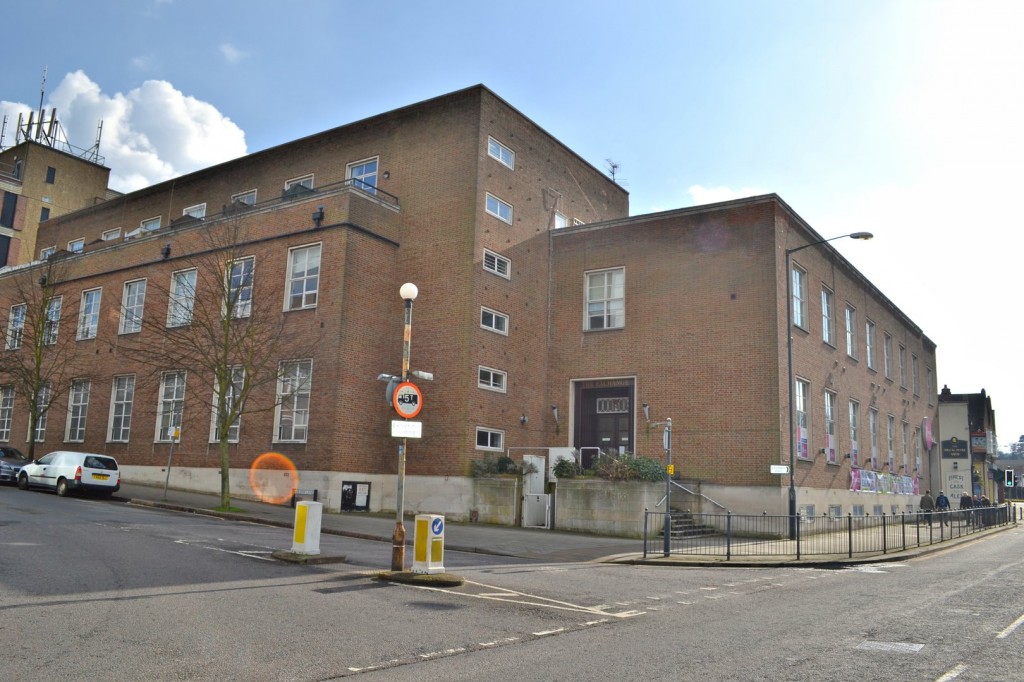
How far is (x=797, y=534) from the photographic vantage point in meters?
18.2

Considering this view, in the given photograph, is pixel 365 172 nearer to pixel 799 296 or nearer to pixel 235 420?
pixel 235 420

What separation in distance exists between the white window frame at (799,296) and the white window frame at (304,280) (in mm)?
16601

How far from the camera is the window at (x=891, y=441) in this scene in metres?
39.2

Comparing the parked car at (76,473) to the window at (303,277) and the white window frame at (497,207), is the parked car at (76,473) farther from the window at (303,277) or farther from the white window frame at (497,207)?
the white window frame at (497,207)

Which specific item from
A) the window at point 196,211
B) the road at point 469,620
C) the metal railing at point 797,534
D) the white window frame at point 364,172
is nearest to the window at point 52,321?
the window at point 196,211

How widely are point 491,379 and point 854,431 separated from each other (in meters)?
16.2

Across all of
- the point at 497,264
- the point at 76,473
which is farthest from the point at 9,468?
the point at 497,264

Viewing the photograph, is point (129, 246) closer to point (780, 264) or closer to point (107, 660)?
point (780, 264)

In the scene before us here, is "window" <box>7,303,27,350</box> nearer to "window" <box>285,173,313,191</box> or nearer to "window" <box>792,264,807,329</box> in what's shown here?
"window" <box>285,173,313,191</box>

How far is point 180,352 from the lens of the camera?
30484 millimetres

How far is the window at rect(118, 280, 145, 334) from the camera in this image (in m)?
34.3

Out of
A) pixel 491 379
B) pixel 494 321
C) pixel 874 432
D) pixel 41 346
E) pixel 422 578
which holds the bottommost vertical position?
pixel 422 578

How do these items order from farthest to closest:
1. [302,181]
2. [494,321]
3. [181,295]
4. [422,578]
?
[302,181] < [181,295] < [494,321] < [422,578]

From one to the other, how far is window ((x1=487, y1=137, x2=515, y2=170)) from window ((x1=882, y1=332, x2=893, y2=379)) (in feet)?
70.4
